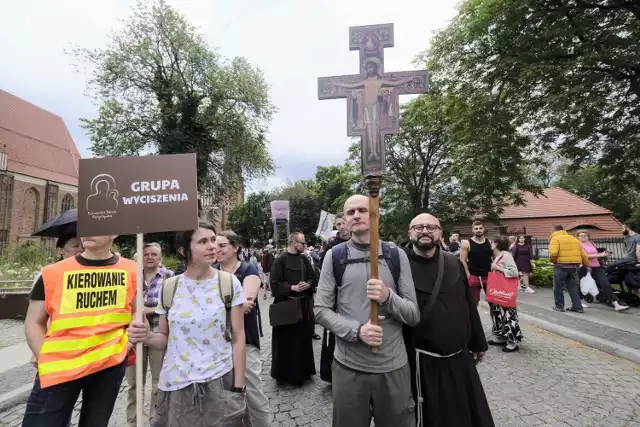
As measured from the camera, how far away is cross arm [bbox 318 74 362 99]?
3.45m

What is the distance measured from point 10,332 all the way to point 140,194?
7936mm

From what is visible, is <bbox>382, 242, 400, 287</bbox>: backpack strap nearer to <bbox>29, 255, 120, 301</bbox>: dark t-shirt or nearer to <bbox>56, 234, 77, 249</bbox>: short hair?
<bbox>29, 255, 120, 301</bbox>: dark t-shirt

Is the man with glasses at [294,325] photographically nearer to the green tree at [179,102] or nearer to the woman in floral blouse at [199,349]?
the woman in floral blouse at [199,349]

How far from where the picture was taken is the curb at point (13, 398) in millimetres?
3762

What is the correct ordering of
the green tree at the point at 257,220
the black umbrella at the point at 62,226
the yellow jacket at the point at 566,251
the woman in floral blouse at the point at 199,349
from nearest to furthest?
the woman in floral blouse at the point at 199,349, the black umbrella at the point at 62,226, the yellow jacket at the point at 566,251, the green tree at the point at 257,220

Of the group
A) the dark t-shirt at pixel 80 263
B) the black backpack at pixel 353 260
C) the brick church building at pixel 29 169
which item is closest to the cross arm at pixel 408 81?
the black backpack at pixel 353 260

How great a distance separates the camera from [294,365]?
13.9 feet

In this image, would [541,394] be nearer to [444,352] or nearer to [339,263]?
[444,352]

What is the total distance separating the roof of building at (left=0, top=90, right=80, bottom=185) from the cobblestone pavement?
30745mm

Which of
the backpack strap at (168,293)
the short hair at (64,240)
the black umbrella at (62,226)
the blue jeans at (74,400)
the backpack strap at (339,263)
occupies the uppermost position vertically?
the black umbrella at (62,226)

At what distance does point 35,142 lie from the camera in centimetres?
3559

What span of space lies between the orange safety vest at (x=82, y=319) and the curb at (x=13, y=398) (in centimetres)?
285

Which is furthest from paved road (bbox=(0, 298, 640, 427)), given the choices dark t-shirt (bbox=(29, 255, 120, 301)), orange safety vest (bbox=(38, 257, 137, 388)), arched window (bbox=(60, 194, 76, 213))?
arched window (bbox=(60, 194, 76, 213))

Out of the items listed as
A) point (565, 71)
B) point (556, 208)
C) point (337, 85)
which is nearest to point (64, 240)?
point (337, 85)
